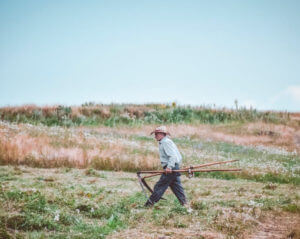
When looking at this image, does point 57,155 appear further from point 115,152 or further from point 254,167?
point 254,167

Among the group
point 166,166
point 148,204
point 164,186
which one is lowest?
point 148,204

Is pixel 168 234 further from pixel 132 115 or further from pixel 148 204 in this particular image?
pixel 132 115

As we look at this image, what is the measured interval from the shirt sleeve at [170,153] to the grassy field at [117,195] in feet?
3.14

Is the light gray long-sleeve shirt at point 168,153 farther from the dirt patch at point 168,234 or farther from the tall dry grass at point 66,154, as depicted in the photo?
the tall dry grass at point 66,154

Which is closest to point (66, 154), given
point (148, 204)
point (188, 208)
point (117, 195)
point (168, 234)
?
point (117, 195)

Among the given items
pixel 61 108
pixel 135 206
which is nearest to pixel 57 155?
pixel 135 206

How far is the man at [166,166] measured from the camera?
811 cm

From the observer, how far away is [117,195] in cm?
966

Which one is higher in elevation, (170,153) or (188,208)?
(170,153)

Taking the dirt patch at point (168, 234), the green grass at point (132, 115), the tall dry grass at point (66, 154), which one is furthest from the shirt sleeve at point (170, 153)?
the green grass at point (132, 115)

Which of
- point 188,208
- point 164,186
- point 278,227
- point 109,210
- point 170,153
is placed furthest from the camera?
point 164,186

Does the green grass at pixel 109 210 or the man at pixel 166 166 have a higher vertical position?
the man at pixel 166 166

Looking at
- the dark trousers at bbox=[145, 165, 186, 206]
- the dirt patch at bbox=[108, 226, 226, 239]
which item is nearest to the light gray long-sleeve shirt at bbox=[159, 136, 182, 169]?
the dark trousers at bbox=[145, 165, 186, 206]

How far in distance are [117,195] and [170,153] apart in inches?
95.6
